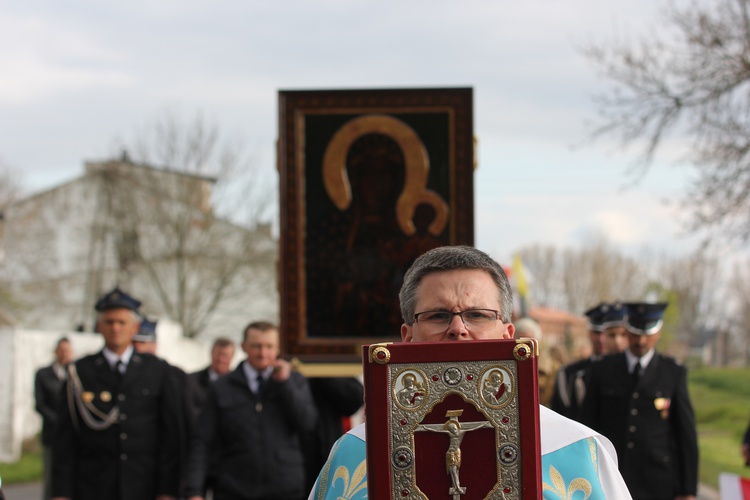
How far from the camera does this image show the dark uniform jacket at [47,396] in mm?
14766

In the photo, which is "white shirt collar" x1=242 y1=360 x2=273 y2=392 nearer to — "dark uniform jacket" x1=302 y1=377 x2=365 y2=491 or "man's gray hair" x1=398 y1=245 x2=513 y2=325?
"dark uniform jacket" x1=302 y1=377 x2=365 y2=491

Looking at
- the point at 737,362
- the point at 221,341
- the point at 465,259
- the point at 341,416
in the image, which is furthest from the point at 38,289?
the point at 737,362

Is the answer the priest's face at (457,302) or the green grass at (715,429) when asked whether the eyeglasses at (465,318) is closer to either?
the priest's face at (457,302)

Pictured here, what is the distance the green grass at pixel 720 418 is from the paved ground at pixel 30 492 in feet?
1.98

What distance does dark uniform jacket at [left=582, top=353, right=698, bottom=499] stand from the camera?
31.4 feet

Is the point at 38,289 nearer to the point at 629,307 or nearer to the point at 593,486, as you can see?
the point at 629,307

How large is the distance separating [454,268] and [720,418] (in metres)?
27.0

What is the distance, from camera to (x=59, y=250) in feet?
155

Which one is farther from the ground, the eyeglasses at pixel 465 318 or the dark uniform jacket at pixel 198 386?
the eyeglasses at pixel 465 318

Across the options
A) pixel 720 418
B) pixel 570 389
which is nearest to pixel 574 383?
pixel 570 389

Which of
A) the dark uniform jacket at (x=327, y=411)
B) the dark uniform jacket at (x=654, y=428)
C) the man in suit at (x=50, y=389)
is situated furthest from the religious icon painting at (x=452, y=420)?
the man in suit at (x=50, y=389)

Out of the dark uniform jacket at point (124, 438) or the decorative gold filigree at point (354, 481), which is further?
the dark uniform jacket at point (124, 438)

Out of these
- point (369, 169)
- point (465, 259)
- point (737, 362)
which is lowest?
point (737, 362)

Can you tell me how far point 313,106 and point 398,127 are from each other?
634 mm
